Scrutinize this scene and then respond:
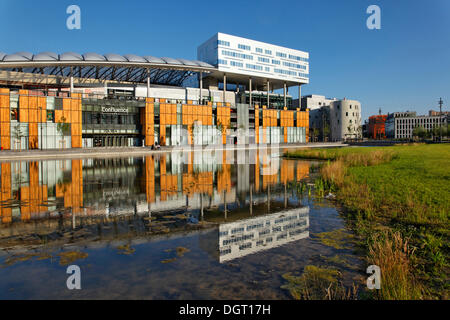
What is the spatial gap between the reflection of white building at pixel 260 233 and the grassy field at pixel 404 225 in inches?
66.9

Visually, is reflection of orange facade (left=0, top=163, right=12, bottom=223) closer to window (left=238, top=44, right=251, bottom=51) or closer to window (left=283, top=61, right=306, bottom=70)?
window (left=238, top=44, right=251, bottom=51)

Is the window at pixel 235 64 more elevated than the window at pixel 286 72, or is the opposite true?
the window at pixel 286 72

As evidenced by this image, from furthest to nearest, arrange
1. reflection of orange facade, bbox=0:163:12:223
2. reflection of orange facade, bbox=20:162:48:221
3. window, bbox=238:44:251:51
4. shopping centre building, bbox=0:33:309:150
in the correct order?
window, bbox=238:44:251:51 < shopping centre building, bbox=0:33:309:150 < reflection of orange facade, bbox=20:162:48:221 < reflection of orange facade, bbox=0:163:12:223

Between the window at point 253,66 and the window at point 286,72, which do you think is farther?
the window at point 286,72

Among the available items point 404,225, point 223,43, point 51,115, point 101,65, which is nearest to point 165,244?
point 404,225

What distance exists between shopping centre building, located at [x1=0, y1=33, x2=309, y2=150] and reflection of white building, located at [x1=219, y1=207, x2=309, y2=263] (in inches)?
2103

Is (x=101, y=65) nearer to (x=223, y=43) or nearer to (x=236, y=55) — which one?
(x=223, y=43)

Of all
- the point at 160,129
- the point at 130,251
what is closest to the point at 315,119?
the point at 160,129

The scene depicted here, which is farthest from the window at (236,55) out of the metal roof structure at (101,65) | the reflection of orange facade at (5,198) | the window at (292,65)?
the reflection of orange facade at (5,198)

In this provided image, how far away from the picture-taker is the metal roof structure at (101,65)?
57297mm

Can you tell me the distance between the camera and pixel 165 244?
741cm

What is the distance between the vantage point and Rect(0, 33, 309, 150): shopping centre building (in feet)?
184
